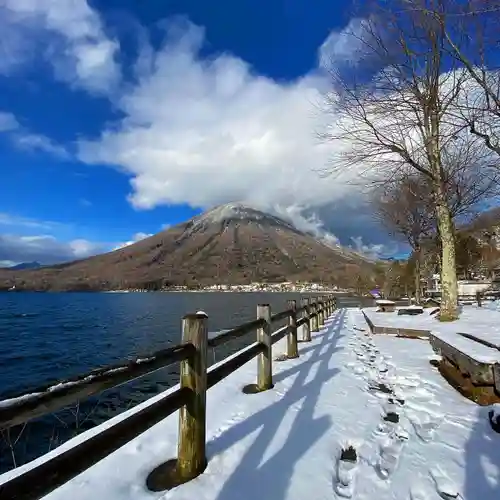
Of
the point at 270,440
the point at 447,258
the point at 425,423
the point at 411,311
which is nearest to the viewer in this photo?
the point at 270,440

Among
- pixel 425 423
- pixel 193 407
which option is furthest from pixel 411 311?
pixel 193 407

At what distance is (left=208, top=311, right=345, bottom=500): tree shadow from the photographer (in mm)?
2643

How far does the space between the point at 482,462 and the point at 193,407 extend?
246 cm

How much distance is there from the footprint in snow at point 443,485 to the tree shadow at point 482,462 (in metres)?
0.08

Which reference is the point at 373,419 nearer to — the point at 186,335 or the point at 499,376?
the point at 499,376

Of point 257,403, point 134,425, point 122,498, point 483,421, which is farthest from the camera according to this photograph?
point 257,403

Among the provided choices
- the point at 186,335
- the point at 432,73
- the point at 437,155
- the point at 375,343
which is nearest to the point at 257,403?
the point at 186,335

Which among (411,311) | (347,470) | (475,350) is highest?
(475,350)

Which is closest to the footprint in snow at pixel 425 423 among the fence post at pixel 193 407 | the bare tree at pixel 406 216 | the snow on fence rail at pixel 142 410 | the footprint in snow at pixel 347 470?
the footprint in snow at pixel 347 470

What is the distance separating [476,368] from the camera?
13.6 feet

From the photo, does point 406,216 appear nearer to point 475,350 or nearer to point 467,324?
point 467,324

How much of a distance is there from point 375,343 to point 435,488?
7040 mm

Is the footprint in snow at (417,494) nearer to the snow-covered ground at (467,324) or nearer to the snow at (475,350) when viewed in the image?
the snow at (475,350)

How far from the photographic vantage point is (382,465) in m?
3.02
